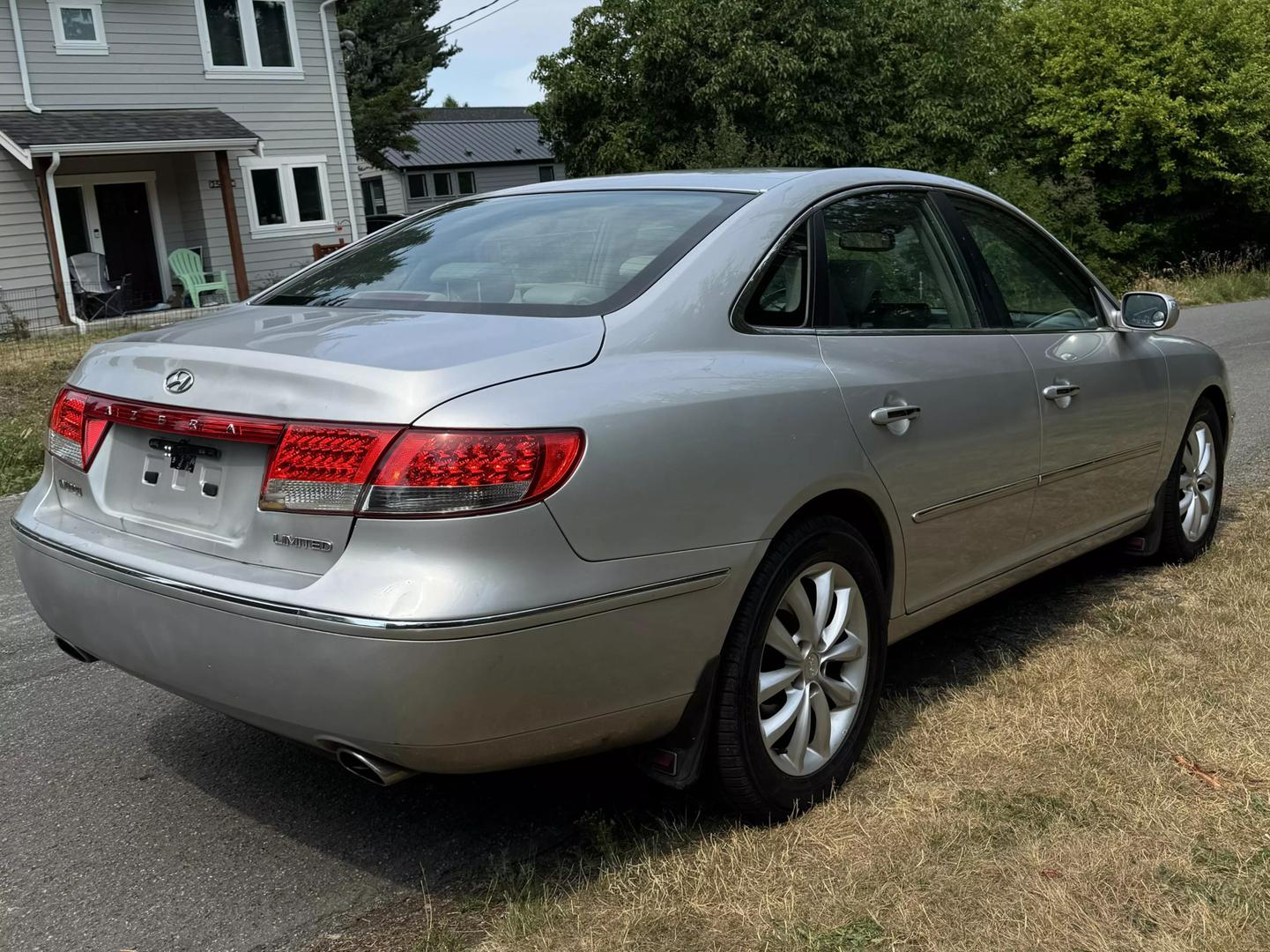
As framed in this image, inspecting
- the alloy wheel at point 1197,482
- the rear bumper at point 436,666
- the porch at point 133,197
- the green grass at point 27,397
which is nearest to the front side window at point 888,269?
the rear bumper at point 436,666

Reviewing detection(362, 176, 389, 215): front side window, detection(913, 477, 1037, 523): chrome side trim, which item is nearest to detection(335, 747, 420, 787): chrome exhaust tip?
detection(913, 477, 1037, 523): chrome side trim

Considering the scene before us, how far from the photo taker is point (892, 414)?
345 cm

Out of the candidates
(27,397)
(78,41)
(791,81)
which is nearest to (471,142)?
(791,81)

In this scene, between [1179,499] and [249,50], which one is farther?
[249,50]

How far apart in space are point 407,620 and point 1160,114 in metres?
25.2

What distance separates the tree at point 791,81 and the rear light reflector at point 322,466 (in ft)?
79.4

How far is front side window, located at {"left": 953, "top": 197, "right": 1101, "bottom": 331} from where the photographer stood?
4.30m

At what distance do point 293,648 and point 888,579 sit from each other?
1690 mm

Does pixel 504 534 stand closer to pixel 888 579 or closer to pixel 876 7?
pixel 888 579

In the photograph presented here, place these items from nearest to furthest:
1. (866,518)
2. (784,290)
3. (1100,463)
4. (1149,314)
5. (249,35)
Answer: (784,290), (866,518), (1100,463), (1149,314), (249,35)

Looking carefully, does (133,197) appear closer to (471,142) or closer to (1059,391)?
(1059,391)

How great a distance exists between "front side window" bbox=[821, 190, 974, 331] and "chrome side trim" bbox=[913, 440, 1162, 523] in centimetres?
51

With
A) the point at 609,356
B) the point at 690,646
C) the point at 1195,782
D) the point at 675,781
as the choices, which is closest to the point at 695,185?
the point at 609,356

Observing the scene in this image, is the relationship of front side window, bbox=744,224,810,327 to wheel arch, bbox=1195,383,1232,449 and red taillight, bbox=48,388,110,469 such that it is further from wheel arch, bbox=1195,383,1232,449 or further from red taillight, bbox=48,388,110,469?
wheel arch, bbox=1195,383,1232,449
